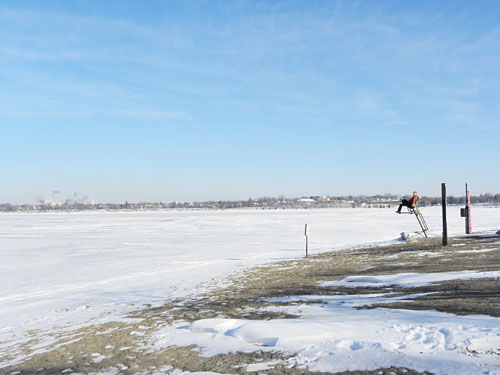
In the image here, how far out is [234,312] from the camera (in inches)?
302

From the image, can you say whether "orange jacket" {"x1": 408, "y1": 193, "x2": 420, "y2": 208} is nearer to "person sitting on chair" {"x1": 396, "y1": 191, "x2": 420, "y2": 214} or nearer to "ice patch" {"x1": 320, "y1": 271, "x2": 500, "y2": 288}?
"person sitting on chair" {"x1": 396, "y1": 191, "x2": 420, "y2": 214}

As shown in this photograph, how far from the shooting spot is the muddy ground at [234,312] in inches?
201

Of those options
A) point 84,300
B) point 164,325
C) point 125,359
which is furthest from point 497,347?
point 84,300

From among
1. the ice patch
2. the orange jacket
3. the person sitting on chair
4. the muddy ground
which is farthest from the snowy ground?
the orange jacket

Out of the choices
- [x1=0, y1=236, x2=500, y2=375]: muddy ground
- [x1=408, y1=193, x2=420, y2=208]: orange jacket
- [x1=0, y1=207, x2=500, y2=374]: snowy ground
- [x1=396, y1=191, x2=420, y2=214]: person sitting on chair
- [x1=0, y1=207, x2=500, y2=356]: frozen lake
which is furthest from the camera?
[x1=408, y1=193, x2=420, y2=208]: orange jacket

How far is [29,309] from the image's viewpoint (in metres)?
9.74

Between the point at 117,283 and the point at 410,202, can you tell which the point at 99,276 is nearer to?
the point at 117,283

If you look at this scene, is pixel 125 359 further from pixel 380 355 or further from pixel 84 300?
pixel 84 300

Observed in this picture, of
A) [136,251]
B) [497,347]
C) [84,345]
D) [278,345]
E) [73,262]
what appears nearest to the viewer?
[497,347]

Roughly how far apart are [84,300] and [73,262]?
954cm

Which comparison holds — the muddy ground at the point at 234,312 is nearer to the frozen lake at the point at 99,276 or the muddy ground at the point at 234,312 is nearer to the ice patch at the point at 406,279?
the ice patch at the point at 406,279

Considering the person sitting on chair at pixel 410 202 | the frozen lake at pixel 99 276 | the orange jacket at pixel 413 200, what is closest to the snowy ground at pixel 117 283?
the frozen lake at pixel 99 276

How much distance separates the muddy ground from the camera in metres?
5.09

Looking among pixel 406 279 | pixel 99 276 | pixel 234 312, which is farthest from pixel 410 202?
pixel 99 276
